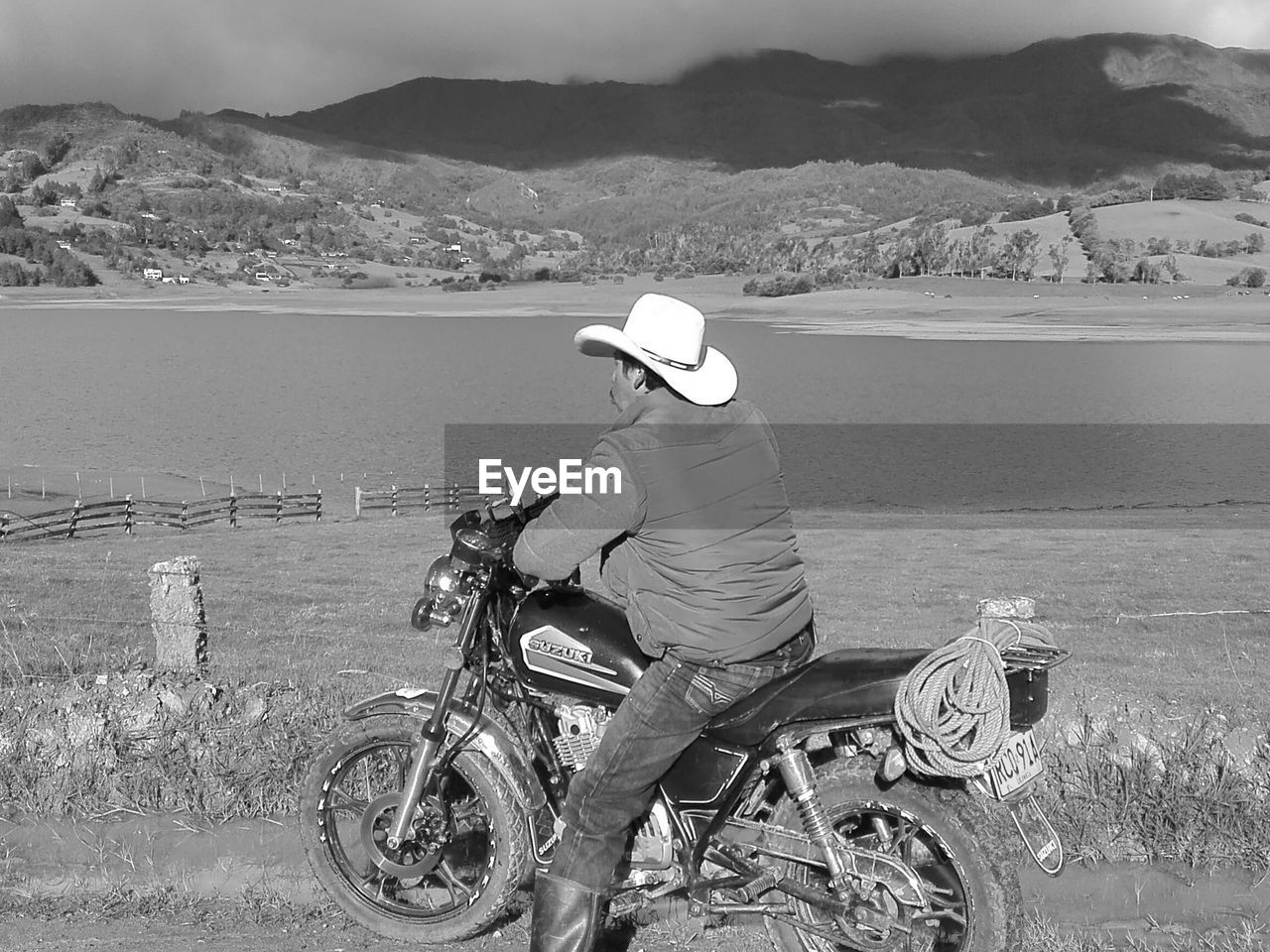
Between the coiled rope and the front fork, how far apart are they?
58.2 inches

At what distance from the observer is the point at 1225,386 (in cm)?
8375

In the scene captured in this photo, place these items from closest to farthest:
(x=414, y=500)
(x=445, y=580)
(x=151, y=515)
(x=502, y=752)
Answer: (x=445, y=580) < (x=502, y=752) < (x=151, y=515) < (x=414, y=500)

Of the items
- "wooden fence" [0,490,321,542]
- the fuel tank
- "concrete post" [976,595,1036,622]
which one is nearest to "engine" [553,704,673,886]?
the fuel tank

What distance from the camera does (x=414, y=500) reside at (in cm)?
4088

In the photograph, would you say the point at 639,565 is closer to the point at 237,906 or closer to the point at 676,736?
the point at 676,736

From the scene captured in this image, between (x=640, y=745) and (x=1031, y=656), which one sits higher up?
(x=1031, y=656)

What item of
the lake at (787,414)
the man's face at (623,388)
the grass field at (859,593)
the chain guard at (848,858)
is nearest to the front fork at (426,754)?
the man's face at (623,388)

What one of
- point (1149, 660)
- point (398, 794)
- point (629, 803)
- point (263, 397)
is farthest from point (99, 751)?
point (263, 397)

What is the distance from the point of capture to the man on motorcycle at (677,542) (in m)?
3.83

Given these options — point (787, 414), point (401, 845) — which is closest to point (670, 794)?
point (401, 845)

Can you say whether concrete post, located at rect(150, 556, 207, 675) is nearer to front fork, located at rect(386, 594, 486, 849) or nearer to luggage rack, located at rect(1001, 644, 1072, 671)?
front fork, located at rect(386, 594, 486, 849)

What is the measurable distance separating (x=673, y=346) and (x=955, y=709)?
135cm

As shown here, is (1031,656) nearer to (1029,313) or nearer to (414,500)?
(414,500)

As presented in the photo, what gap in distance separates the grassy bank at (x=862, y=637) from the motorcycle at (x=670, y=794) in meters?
0.97
